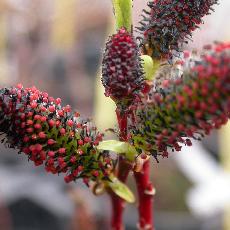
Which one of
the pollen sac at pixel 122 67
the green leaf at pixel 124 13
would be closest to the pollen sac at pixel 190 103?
the pollen sac at pixel 122 67

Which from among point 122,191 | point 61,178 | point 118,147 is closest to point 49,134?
point 118,147

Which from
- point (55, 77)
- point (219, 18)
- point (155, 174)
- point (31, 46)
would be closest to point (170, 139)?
point (219, 18)

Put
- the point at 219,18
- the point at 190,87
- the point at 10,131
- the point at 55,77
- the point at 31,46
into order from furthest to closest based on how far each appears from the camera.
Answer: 1. the point at 55,77
2. the point at 31,46
3. the point at 219,18
4. the point at 10,131
5. the point at 190,87

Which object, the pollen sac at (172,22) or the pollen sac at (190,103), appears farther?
the pollen sac at (172,22)

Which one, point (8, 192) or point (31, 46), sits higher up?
point (31, 46)

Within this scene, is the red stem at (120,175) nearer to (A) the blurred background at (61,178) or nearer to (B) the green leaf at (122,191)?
(B) the green leaf at (122,191)

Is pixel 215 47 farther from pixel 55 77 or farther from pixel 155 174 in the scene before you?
pixel 55 77

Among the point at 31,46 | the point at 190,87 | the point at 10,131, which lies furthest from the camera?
the point at 31,46

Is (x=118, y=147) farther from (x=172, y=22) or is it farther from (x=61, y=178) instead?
(x=61, y=178)
